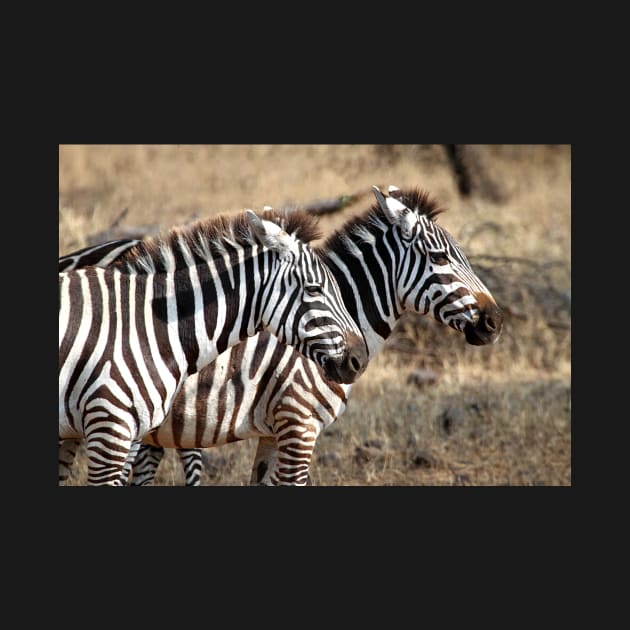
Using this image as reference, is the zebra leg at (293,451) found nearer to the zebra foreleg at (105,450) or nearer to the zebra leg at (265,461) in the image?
the zebra leg at (265,461)

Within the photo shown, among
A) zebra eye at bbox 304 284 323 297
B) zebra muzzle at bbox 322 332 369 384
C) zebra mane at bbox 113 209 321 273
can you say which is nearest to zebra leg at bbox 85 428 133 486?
zebra mane at bbox 113 209 321 273

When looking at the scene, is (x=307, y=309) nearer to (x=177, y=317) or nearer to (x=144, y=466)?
(x=177, y=317)

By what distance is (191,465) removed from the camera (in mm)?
9344

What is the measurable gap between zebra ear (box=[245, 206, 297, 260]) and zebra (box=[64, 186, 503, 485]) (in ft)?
3.83

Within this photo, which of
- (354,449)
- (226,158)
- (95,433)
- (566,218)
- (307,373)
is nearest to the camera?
(95,433)

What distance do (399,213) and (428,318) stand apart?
6693mm

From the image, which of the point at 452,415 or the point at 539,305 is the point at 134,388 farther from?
the point at 539,305

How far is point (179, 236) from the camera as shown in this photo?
7.12m

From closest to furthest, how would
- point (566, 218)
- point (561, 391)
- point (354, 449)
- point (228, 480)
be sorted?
point (228, 480) < point (354, 449) < point (561, 391) < point (566, 218)

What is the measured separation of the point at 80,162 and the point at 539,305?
30.7 ft

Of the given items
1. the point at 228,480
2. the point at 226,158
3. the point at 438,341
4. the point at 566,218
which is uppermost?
the point at 226,158

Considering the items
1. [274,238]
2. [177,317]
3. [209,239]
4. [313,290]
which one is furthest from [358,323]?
[177,317]

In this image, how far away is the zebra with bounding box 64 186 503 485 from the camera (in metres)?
7.73

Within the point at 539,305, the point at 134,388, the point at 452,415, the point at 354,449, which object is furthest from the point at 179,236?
the point at 539,305
